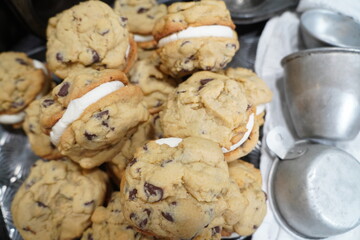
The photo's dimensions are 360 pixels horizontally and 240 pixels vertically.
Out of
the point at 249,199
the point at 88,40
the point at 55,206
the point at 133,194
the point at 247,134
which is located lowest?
the point at 249,199

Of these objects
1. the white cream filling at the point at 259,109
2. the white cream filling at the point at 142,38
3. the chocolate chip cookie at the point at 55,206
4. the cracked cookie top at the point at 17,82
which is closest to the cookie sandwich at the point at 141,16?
the white cream filling at the point at 142,38

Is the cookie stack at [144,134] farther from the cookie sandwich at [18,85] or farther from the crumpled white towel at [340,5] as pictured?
the crumpled white towel at [340,5]

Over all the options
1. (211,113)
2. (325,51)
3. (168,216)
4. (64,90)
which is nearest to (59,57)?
(64,90)

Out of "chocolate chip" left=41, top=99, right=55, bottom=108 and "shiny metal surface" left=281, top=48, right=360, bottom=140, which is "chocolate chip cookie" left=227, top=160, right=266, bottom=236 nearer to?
"shiny metal surface" left=281, top=48, right=360, bottom=140

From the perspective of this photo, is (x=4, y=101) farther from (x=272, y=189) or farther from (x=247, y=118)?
(x=272, y=189)

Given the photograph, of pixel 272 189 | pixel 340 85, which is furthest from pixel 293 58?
pixel 272 189

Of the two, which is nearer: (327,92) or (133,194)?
(133,194)

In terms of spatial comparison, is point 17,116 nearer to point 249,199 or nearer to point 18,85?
point 18,85
